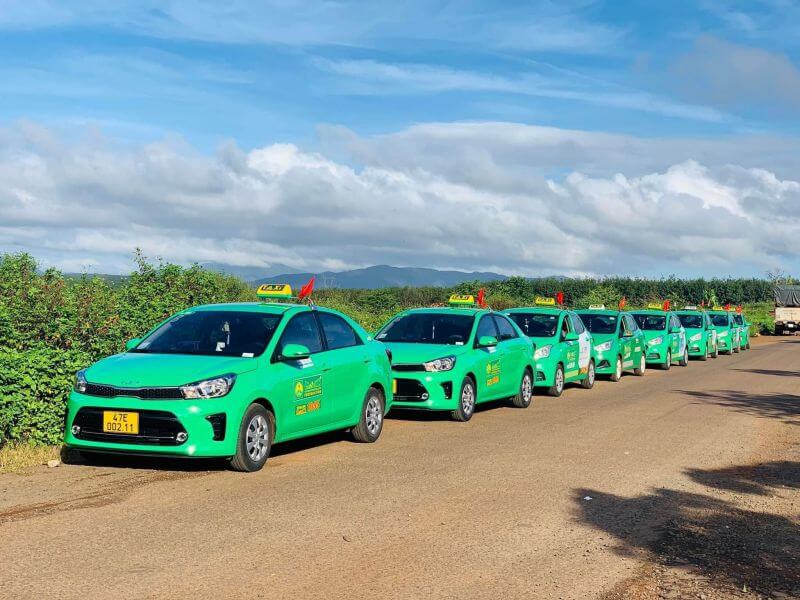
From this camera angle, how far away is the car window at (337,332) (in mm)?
11172

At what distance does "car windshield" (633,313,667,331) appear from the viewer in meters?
29.1

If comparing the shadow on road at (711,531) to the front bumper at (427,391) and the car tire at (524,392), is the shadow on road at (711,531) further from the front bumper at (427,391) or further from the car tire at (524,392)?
the car tire at (524,392)

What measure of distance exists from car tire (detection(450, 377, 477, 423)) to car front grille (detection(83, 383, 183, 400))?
18.4 feet

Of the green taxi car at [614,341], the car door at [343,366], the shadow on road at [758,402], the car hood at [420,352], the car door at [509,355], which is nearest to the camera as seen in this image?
the car door at [343,366]

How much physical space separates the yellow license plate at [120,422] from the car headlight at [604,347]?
15.3 meters

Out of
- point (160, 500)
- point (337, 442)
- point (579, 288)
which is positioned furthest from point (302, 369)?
point (579, 288)

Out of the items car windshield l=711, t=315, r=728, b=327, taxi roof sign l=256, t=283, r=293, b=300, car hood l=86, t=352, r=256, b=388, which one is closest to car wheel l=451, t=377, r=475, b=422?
taxi roof sign l=256, t=283, r=293, b=300

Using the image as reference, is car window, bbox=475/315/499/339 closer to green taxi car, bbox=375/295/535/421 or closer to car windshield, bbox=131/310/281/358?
green taxi car, bbox=375/295/535/421

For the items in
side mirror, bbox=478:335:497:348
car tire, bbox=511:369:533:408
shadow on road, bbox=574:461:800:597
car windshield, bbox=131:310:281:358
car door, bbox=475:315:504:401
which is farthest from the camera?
car tire, bbox=511:369:533:408

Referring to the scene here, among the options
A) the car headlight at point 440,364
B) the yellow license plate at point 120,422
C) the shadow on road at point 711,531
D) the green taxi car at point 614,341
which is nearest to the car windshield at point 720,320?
the green taxi car at point 614,341

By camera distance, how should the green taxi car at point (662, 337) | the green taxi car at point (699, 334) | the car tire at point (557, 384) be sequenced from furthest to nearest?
the green taxi car at point (699, 334) < the green taxi car at point (662, 337) < the car tire at point (557, 384)

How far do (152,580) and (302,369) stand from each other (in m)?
4.60

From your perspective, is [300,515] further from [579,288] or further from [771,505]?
[579,288]

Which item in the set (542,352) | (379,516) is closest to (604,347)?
(542,352)
